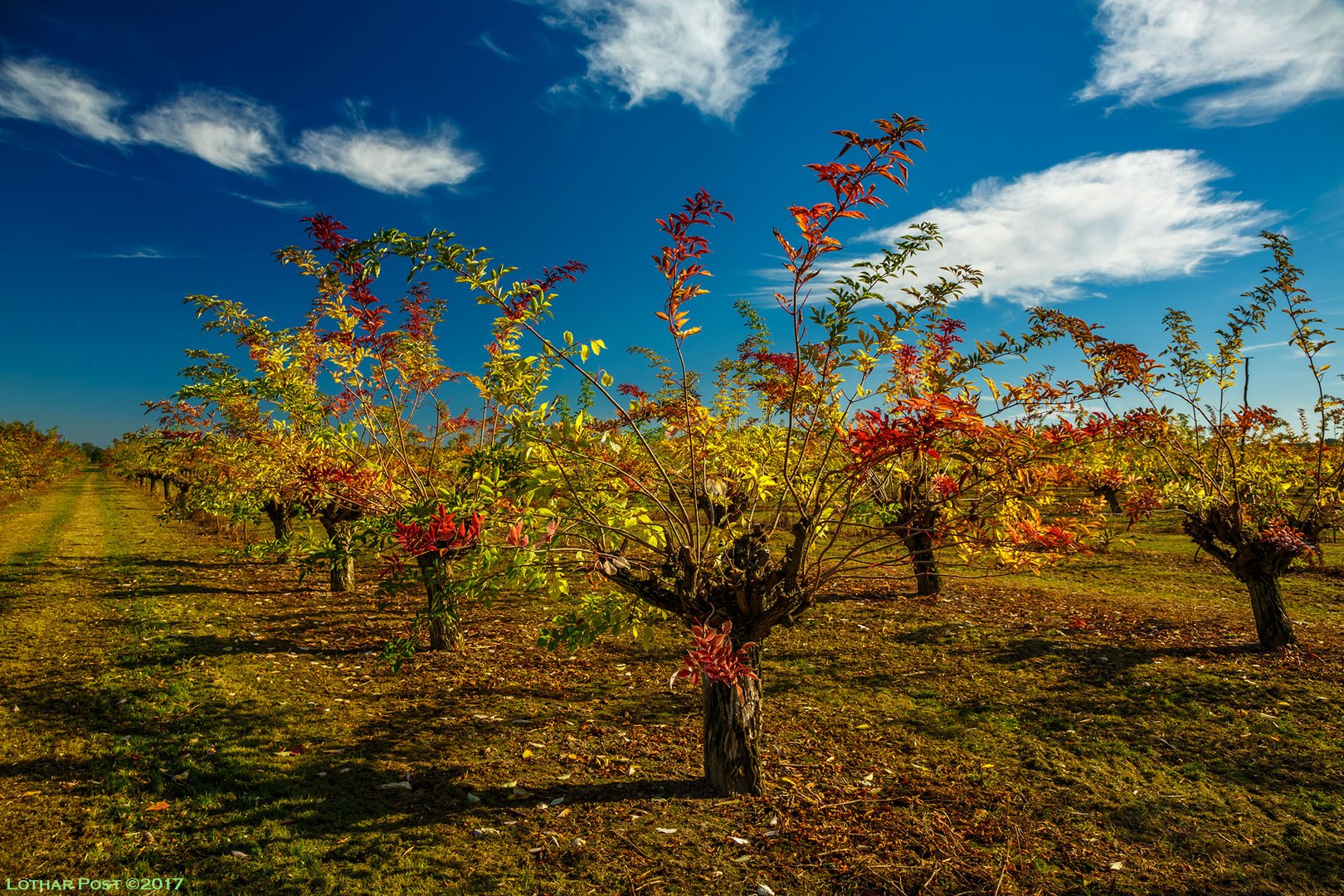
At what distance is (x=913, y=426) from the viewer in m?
3.62

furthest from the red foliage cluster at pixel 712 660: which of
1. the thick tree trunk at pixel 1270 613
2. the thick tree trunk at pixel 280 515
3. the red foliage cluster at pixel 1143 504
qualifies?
the thick tree trunk at pixel 280 515

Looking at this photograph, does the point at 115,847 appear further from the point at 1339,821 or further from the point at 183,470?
the point at 183,470

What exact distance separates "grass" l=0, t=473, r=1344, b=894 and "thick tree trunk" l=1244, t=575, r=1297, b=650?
357 millimetres

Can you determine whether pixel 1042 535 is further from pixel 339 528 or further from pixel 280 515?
pixel 280 515

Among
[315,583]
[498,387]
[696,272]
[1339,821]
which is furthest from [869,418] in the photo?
[315,583]

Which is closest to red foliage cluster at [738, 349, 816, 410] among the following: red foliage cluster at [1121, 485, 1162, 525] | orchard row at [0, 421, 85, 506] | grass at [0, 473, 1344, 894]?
grass at [0, 473, 1344, 894]

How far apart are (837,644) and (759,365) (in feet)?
15.6

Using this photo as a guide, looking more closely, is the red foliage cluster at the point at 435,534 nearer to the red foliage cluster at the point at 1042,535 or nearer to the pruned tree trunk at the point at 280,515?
the red foliage cluster at the point at 1042,535

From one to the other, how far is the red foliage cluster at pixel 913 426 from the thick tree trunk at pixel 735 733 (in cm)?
222

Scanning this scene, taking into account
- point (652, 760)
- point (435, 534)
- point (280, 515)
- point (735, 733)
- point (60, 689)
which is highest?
point (280, 515)

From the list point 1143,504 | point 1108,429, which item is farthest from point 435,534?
point 1143,504

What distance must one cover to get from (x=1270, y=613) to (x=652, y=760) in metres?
9.43

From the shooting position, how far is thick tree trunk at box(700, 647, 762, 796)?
5086 mm

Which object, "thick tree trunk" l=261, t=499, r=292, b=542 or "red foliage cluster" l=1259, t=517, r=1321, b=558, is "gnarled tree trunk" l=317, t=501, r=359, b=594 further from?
"red foliage cluster" l=1259, t=517, r=1321, b=558
